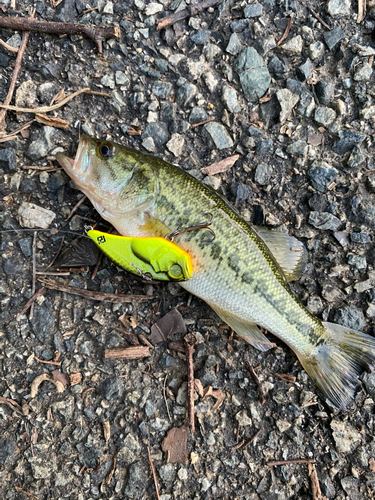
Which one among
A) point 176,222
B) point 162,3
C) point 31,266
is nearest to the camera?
point 176,222

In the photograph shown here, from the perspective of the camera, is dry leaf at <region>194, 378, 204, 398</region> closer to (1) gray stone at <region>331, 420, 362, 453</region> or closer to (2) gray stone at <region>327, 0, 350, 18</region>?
(1) gray stone at <region>331, 420, 362, 453</region>

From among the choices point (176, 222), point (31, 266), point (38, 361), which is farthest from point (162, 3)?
point (38, 361)

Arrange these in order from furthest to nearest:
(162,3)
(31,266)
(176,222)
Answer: (162,3), (31,266), (176,222)

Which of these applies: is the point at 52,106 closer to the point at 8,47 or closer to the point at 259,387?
the point at 8,47

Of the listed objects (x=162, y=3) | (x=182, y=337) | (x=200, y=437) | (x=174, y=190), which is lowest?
(x=200, y=437)

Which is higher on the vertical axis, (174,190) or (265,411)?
(174,190)

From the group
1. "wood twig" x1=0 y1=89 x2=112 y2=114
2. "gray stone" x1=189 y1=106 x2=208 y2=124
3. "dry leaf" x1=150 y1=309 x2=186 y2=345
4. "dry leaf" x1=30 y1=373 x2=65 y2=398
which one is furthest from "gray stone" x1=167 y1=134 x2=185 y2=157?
"dry leaf" x1=30 y1=373 x2=65 y2=398

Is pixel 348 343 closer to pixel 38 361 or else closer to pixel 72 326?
pixel 72 326

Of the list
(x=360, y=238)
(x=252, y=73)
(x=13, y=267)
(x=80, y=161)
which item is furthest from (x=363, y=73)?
(x=13, y=267)
